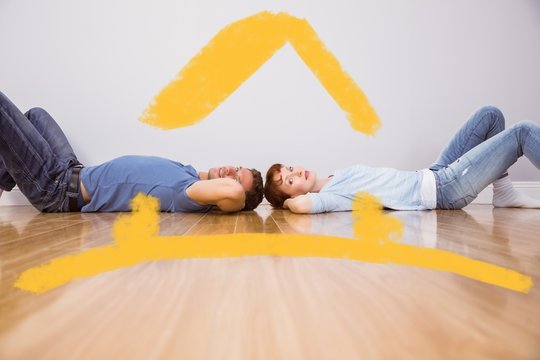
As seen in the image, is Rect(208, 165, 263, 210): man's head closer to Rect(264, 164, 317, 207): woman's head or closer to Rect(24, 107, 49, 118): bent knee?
Rect(264, 164, 317, 207): woman's head

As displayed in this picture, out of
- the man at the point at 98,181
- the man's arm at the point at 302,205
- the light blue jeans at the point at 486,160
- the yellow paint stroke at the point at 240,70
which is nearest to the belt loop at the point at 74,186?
the man at the point at 98,181

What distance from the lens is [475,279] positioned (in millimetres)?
623

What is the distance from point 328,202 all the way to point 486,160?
2.50ft

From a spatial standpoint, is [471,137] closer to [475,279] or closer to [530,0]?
[530,0]

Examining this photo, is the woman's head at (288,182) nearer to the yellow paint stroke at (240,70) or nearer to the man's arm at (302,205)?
the man's arm at (302,205)

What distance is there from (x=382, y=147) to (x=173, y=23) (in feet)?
5.34

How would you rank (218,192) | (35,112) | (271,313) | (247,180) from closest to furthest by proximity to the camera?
1. (271,313)
2. (218,192)
3. (247,180)
4. (35,112)

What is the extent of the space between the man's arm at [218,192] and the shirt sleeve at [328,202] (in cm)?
35

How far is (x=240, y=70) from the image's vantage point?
2.42 meters

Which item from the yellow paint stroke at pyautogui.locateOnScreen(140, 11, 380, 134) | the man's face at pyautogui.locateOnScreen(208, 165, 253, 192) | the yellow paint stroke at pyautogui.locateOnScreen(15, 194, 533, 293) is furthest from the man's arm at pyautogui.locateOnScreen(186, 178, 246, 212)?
the yellow paint stroke at pyautogui.locateOnScreen(140, 11, 380, 134)

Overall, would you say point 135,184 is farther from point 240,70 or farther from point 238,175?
point 240,70

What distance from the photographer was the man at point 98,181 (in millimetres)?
1690

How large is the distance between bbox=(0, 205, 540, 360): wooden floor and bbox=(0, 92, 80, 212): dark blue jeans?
1112mm

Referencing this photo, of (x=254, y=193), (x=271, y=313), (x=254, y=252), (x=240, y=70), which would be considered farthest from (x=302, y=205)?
(x=271, y=313)
